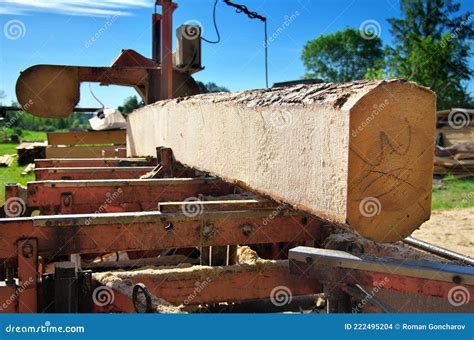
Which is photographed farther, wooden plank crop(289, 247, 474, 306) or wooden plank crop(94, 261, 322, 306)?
wooden plank crop(94, 261, 322, 306)

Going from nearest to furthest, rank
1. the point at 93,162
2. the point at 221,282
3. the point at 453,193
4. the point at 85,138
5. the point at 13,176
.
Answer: the point at 221,282 < the point at 93,162 < the point at 453,193 < the point at 85,138 < the point at 13,176

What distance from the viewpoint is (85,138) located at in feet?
34.9

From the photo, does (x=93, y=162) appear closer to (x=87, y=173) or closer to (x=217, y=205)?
(x=87, y=173)

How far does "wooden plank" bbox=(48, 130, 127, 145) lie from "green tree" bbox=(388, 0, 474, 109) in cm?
1459

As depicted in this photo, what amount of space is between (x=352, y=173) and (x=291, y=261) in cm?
54

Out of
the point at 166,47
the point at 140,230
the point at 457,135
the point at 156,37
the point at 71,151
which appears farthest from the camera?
the point at 457,135

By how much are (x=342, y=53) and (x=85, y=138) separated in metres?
41.5

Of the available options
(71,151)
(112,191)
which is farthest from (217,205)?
(71,151)

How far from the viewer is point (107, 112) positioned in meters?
11.1

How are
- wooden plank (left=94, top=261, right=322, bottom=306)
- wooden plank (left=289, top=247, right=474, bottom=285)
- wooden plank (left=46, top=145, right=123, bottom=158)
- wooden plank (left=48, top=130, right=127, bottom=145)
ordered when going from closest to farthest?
wooden plank (left=289, top=247, right=474, bottom=285) < wooden plank (left=94, top=261, right=322, bottom=306) < wooden plank (left=46, top=145, right=123, bottom=158) < wooden plank (left=48, top=130, right=127, bottom=145)

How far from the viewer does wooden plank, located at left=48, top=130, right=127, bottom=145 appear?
10609 millimetres

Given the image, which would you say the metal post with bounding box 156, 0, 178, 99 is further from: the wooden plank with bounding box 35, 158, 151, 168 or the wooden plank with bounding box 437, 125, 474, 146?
the wooden plank with bounding box 437, 125, 474, 146

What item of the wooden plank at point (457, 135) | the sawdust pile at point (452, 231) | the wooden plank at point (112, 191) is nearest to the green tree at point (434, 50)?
the wooden plank at point (457, 135)

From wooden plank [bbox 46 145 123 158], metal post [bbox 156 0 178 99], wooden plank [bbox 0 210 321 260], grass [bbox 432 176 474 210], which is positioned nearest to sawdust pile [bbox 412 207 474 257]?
grass [bbox 432 176 474 210]
